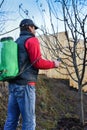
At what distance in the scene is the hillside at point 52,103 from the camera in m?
8.66

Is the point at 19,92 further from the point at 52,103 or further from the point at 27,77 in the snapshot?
the point at 52,103

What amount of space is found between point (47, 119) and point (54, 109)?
5.21 ft

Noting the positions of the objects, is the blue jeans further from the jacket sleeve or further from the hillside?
the hillside

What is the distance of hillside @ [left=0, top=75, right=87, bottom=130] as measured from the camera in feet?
28.4

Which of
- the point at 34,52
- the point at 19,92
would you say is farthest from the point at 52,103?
the point at 34,52

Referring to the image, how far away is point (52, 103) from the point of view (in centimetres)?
1163

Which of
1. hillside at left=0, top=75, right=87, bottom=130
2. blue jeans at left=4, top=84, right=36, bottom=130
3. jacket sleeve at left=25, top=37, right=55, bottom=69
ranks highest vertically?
jacket sleeve at left=25, top=37, right=55, bottom=69

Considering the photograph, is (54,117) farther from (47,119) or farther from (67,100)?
(67,100)

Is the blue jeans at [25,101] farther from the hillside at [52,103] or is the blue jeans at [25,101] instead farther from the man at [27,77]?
the hillside at [52,103]

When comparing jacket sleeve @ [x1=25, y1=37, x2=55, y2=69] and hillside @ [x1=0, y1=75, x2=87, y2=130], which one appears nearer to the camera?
jacket sleeve @ [x1=25, y1=37, x2=55, y2=69]

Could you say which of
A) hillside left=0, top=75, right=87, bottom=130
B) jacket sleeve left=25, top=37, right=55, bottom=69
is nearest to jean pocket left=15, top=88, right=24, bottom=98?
jacket sleeve left=25, top=37, right=55, bottom=69

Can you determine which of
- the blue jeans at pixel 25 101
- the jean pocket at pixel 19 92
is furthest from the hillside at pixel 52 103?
the jean pocket at pixel 19 92

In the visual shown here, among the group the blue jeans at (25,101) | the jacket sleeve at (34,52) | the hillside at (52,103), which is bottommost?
the hillside at (52,103)

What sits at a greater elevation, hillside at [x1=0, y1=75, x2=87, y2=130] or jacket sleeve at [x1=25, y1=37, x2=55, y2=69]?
jacket sleeve at [x1=25, y1=37, x2=55, y2=69]
